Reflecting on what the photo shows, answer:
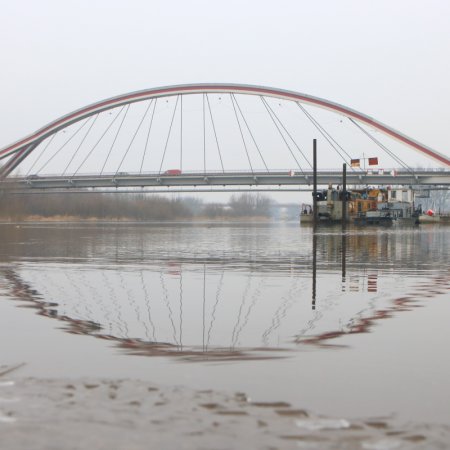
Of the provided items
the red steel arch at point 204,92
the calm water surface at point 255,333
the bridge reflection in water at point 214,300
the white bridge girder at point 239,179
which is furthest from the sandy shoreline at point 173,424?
the red steel arch at point 204,92

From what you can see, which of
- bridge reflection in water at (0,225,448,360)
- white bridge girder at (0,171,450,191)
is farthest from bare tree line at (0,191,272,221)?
bridge reflection in water at (0,225,448,360)

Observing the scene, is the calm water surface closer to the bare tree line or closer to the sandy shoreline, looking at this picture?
the sandy shoreline

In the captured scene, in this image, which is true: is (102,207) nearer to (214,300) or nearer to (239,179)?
(239,179)

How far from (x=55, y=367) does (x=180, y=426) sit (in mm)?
1717

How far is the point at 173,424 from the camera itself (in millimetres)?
3547

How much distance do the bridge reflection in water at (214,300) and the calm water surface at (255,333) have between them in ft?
0.06

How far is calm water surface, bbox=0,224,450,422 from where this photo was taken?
439 cm

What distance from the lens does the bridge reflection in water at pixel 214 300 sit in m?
6.07

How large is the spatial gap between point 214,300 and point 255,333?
100 inches

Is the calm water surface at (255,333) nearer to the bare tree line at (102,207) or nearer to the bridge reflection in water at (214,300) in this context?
the bridge reflection in water at (214,300)

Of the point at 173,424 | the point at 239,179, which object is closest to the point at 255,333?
the point at 173,424

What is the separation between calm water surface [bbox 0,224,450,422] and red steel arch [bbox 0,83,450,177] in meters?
71.0

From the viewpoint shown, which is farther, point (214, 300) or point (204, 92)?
point (204, 92)

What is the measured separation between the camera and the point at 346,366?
4938 millimetres
